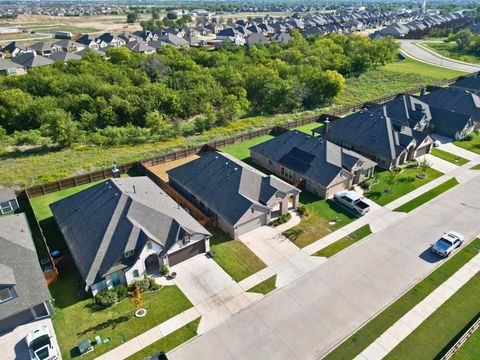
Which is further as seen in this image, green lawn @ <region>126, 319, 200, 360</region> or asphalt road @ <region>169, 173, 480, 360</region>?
asphalt road @ <region>169, 173, 480, 360</region>

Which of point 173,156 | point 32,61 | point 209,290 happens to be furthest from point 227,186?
point 32,61

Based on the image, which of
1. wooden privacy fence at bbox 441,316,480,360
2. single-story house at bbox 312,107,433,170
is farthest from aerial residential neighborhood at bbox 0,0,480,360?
single-story house at bbox 312,107,433,170

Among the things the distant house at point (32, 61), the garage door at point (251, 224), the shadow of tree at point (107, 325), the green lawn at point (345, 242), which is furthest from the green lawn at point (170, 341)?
the distant house at point (32, 61)

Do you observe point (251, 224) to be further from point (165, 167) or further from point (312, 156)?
point (165, 167)

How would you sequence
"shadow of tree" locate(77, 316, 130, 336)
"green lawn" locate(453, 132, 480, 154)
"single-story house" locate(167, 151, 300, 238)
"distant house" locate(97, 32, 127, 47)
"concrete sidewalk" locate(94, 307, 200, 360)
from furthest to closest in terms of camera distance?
"distant house" locate(97, 32, 127, 47), "green lawn" locate(453, 132, 480, 154), "single-story house" locate(167, 151, 300, 238), "shadow of tree" locate(77, 316, 130, 336), "concrete sidewalk" locate(94, 307, 200, 360)

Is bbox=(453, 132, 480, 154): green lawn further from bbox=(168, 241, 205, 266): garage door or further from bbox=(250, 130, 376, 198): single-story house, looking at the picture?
bbox=(168, 241, 205, 266): garage door

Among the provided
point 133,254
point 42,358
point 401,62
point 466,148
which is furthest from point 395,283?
point 401,62
